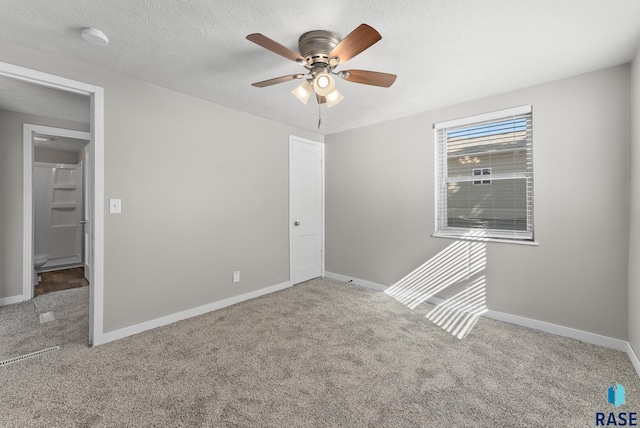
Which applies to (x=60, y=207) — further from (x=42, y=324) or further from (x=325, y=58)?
(x=325, y=58)

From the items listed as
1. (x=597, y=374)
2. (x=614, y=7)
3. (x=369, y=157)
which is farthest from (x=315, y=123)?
(x=597, y=374)

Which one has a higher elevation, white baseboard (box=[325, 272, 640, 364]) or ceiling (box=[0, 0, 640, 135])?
ceiling (box=[0, 0, 640, 135])

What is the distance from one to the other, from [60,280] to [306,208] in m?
4.17

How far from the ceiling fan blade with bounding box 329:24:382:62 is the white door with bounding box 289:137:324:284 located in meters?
2.36

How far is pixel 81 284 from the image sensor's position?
4145 mm

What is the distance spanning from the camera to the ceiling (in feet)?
5.28

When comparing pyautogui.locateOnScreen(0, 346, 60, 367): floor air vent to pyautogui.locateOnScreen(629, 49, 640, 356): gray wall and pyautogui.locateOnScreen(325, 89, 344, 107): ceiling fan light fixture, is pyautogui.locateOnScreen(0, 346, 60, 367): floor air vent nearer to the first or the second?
pyautogui.locateOnScreen(325, 89, 344, 107): ceiling fan light fixture

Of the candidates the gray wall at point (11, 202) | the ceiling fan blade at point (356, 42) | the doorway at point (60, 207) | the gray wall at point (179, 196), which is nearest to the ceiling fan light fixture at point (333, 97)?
the ceiling fan blade at point (356, 42)

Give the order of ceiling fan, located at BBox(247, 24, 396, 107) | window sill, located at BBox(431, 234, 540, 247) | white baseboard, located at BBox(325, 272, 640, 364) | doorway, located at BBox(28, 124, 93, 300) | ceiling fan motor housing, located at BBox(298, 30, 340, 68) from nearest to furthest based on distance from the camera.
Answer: ceiling fan, located at BBox(247, 24, 396, 107), ceiling fan motor housing, located at BBox(298, 30, 340, 68), white baseboard, located at BBox(325, 272, 640, 364), window sill, located at BBox(431, 234, 540, 247), doorway, located at BBox(28, 124, 93, 300)

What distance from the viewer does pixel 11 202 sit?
10.9ft

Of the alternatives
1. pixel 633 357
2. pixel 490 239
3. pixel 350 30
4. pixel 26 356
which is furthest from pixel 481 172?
pixel 26 356

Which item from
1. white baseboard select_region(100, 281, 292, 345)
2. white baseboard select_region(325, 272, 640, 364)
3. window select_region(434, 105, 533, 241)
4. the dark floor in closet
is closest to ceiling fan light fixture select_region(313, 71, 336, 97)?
window select_region(434, 105, 533, 241)

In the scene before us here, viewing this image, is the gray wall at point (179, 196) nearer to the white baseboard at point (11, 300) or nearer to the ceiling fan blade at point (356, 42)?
the white baseboard at point (11, 300)

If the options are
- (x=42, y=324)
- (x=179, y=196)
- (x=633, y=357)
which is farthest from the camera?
(x=179, y=196)
